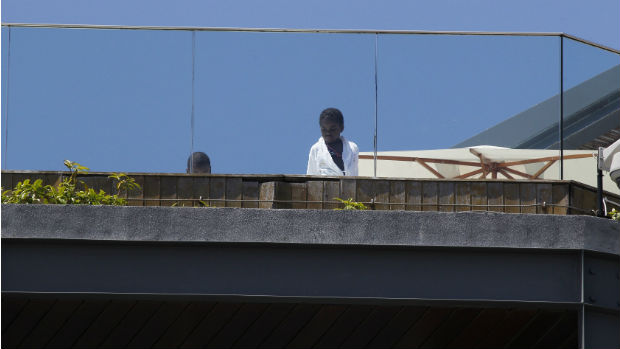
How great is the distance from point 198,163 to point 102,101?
1127 millimetres

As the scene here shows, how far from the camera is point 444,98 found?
10469 mm

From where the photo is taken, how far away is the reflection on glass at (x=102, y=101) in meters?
10.5

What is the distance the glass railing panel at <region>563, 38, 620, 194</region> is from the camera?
10.6 metres

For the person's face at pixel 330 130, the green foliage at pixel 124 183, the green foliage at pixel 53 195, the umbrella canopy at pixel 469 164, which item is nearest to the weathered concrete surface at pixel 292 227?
the green foliage at pixel 53 195

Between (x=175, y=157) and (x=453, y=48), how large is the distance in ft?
9.55

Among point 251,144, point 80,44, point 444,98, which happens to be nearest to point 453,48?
point 444,98

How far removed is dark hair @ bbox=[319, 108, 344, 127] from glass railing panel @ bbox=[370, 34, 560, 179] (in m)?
0.39

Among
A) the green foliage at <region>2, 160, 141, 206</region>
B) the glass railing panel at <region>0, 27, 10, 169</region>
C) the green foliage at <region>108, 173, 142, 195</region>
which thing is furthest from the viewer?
the glass railing panel at <region>0, 27, 10, 169</region>

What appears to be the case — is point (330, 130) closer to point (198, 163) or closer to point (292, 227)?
point (198, 163)

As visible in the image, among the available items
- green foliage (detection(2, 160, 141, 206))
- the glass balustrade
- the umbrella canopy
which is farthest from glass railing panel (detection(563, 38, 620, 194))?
green foliage (detection(2, 160, 141, 206))

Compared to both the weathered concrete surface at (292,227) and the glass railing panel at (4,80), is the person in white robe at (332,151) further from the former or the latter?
the glass railing panel at (4,80)

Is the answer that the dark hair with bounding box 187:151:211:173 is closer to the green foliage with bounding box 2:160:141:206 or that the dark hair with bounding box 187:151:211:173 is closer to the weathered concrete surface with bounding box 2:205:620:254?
the green foliage with bounding box 2:160:141:206

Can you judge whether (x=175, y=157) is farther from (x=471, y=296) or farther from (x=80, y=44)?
(x=471, y=296)

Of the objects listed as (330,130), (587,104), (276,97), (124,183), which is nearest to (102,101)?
(124,183)
